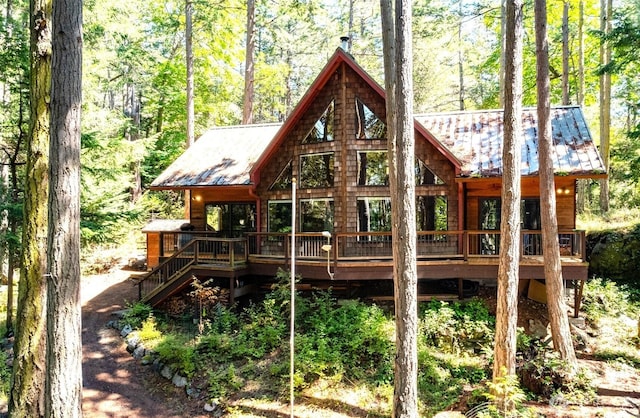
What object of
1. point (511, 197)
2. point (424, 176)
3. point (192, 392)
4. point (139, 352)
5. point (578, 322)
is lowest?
point (192, 392)

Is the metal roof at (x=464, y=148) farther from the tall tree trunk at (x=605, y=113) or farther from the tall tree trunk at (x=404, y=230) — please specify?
the tall tree trunk at (x=605, y=113)

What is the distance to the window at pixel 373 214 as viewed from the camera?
12516 millimetres

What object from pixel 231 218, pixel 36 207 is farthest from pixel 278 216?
pixel 36 207

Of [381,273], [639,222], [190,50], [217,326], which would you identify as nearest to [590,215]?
[639,222]

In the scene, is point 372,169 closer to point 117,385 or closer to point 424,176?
point 424,176

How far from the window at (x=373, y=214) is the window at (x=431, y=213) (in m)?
0.99

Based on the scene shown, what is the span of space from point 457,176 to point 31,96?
10205mm

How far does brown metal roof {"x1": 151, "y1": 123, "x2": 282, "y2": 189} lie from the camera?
14281 millimetres

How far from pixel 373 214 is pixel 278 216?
10.7 ft

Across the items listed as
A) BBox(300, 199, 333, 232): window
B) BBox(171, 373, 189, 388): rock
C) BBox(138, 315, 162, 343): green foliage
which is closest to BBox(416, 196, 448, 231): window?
BBox(300, 199, 333, 232): window

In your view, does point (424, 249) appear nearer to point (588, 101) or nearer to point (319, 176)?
point (319, 176)

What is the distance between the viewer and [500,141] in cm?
1323

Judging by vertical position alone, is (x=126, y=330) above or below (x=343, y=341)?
below

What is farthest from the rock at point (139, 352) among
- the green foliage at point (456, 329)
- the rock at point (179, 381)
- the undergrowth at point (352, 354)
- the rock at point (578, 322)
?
the rock at point (578, 322)
